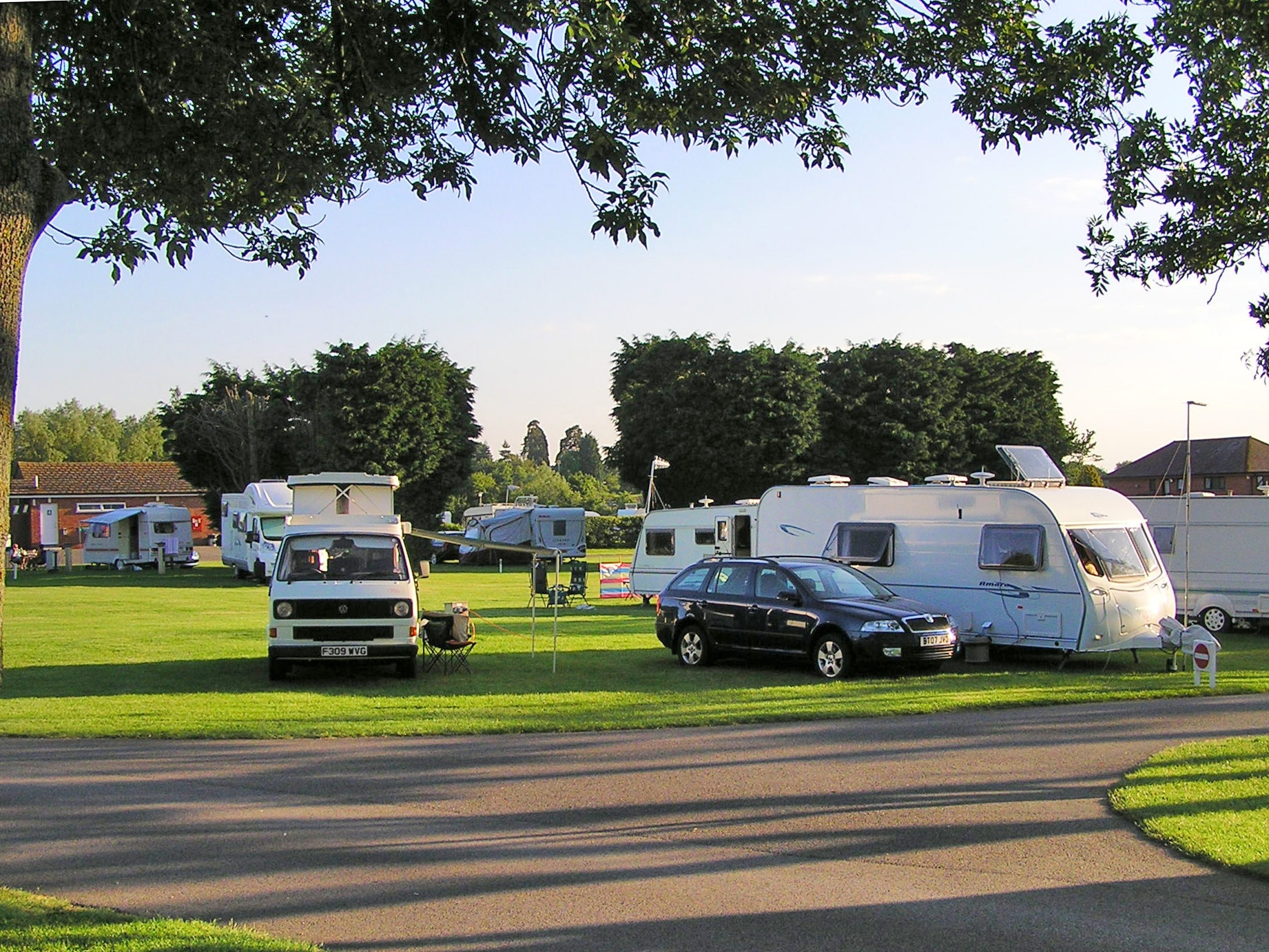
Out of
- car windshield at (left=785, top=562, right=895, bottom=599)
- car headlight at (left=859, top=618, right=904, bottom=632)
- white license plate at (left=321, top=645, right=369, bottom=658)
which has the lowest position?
white license plate at (left=321, top=645, right=369, bottom=658)

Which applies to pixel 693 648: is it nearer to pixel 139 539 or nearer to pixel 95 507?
pixel 139 539

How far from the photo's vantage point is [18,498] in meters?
75.1

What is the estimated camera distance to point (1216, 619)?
22.6 metres

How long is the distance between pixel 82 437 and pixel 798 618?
118m

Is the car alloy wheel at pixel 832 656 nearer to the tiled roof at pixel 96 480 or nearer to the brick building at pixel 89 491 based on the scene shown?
the brick building at pixel 89 491

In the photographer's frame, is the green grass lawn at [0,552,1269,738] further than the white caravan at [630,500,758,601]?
No

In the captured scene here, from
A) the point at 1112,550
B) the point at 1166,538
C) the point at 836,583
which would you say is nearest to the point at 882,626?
the point at 836,583

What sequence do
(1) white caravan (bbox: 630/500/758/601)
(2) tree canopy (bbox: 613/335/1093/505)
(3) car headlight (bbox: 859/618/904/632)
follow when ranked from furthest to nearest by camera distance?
(2) tree canopy (bbox: 613/335/1093/505) < (1) white caravan (bbox: 630/500/758/601) < (3) car headlight (bbox: 859/618/904/632)

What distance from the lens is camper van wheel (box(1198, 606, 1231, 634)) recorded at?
22.5 metres

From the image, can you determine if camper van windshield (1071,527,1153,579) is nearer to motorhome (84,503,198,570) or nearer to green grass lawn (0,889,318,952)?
green grass lawn (0,889,318,952)

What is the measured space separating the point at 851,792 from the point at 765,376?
43.5 m

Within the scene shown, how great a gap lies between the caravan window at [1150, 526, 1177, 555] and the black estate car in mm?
8600

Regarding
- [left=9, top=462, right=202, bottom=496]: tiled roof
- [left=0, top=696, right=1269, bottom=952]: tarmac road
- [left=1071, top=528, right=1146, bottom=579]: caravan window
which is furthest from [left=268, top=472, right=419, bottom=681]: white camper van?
[left=9, top=462, right=202, bottom=496]: tiled roof

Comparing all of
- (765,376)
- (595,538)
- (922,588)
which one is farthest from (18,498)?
(922,588)
